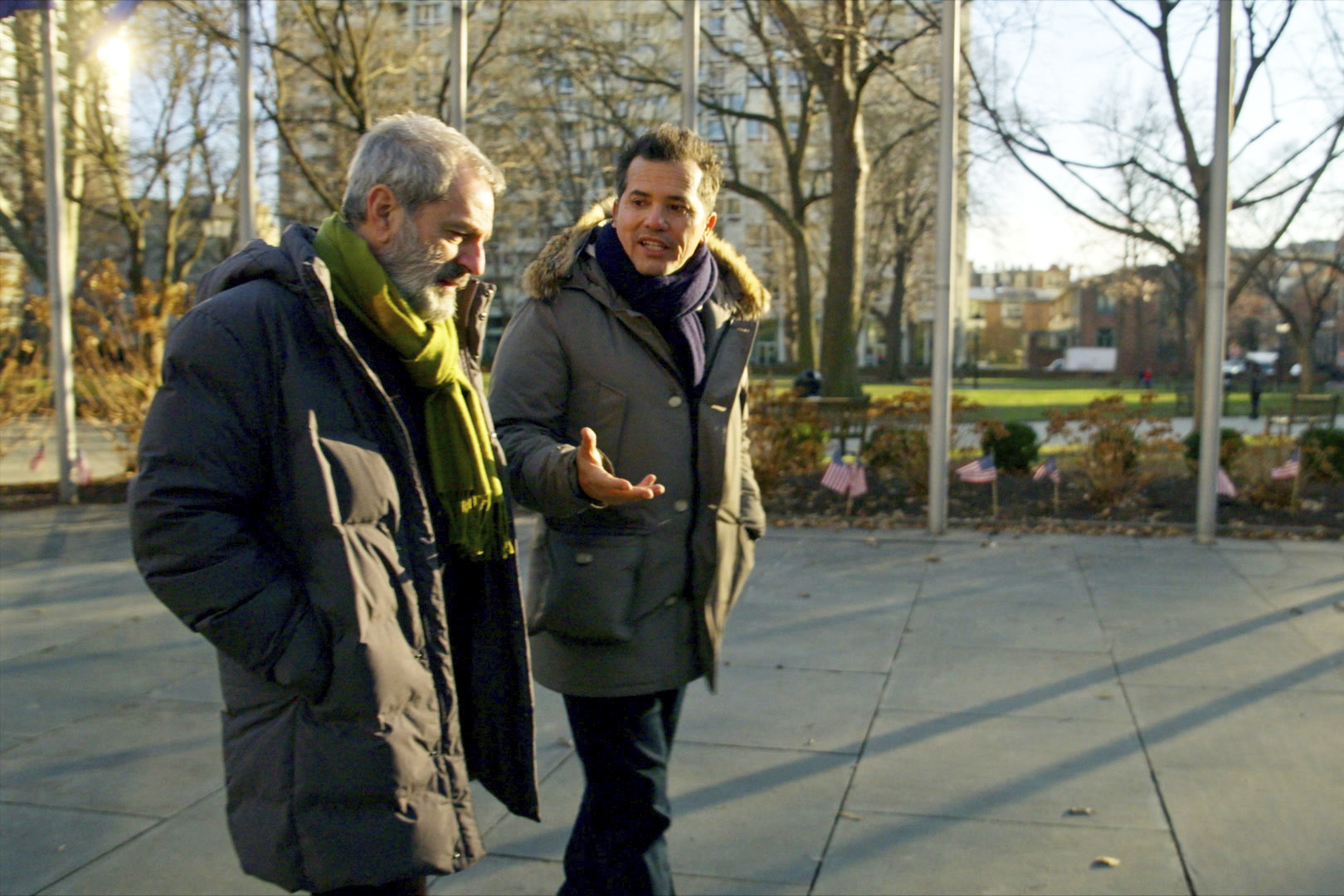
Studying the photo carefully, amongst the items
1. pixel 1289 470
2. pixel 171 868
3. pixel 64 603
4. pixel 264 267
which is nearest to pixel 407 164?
pixel 264 267

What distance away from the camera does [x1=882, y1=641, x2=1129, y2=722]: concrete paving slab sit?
4.97m

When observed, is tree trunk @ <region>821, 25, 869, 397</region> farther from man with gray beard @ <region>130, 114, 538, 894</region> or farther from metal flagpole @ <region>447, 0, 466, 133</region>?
man with gray beard @ <region>130, 114, 538, 894</region>

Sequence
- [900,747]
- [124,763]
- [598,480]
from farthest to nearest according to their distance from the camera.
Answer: [900,747]
[124,763]
[598,480]

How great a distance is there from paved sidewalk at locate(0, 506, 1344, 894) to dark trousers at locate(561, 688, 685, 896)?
2.52ft

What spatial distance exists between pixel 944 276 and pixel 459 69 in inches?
167

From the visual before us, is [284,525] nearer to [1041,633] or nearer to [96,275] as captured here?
[1041,633]

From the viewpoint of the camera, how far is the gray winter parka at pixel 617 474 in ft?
8.79

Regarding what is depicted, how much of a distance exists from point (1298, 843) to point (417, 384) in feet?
9.84

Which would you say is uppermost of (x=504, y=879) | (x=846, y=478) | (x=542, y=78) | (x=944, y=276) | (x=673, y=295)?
(x=542, y=78)

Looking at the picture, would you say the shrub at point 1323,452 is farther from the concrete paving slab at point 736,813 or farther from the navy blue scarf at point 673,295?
the navy blue scarf at point 673,295

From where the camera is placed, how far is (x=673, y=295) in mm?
2752

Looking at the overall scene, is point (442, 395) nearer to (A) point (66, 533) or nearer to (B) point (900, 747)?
(B) point (900, 747)

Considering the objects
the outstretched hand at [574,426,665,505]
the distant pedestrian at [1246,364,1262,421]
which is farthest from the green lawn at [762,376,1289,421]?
the outstretched hand at [574,426,665,505]

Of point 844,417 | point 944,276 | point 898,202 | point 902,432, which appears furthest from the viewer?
point 898,202
